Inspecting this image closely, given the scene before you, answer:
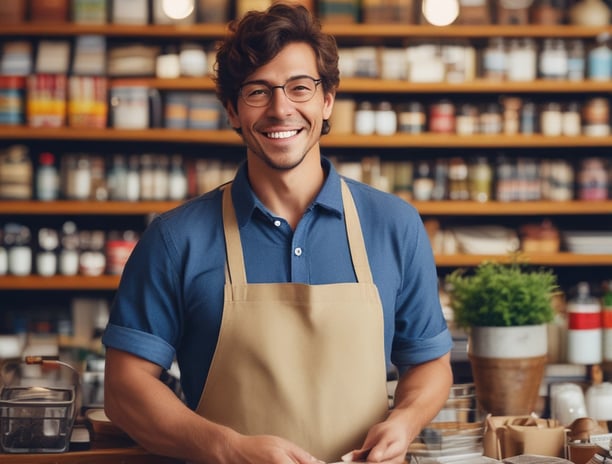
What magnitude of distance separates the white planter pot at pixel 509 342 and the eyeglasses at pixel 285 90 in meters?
0.82

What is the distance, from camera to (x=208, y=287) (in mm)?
1824

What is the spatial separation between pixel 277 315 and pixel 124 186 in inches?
116

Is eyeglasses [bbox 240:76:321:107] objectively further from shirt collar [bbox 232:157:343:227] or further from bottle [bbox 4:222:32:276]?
bottle [bbox 4:222:32:276]

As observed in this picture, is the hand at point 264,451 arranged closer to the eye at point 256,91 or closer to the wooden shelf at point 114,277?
the eye at point 256,91

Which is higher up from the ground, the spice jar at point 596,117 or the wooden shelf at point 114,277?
the spice jar at point 596,117

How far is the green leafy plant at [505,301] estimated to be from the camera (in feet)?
7.84

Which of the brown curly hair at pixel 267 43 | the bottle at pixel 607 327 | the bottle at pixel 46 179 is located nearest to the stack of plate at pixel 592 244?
the bottle at pixel 607 327

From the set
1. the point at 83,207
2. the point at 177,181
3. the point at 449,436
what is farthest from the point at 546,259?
the point at 449,436

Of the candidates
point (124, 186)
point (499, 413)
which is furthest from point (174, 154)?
point (499, 413)

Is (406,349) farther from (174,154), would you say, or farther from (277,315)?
(174,154)

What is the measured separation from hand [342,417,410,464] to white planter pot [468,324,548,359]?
63 cm

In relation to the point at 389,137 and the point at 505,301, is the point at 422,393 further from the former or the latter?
the point at 389,137

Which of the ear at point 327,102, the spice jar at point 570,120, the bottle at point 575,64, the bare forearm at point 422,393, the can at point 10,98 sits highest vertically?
the bottle at point 575,64

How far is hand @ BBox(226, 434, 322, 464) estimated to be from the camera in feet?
5.42
